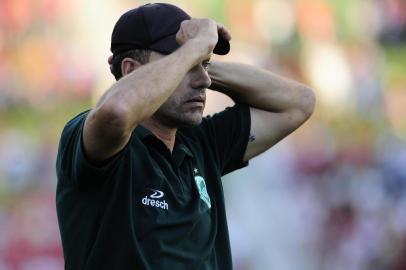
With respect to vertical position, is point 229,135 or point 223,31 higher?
point 223,31

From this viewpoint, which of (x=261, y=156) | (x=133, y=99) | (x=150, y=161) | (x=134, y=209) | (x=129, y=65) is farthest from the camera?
(x=261, y=156)

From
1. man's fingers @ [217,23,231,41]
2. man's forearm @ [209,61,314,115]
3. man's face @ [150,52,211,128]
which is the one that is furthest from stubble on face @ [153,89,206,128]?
man's forearm @ [209,61,314,115]

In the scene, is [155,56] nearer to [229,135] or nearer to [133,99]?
[133,99]

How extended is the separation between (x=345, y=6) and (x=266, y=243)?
271cm

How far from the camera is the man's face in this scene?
2.89m

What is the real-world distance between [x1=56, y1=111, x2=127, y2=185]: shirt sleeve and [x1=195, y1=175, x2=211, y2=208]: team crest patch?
0.37m

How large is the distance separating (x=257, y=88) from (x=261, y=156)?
4.69 m

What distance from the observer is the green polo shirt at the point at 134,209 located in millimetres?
2682

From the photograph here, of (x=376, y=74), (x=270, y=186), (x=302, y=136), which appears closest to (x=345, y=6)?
(x=376, y=74)

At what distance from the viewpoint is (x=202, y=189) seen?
9.80ft

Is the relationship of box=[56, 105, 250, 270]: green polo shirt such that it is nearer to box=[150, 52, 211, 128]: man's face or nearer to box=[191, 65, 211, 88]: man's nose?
box=[150, 52, 211, 128]: man's face

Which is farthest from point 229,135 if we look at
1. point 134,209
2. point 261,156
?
point 261,156

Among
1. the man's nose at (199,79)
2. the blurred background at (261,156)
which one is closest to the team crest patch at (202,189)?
the man's nose at (199,79)

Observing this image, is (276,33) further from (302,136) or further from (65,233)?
(65,233)
